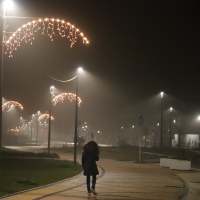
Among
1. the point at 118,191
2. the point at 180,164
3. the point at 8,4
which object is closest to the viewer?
the point at 8,4

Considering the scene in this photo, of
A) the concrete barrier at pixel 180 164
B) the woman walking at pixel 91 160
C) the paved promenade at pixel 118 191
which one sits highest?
the woman walking at pixel 91 160

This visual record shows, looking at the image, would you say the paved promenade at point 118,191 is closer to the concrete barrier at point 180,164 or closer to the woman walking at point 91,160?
the woman walking at point 91,160

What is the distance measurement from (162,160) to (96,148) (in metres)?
19.4

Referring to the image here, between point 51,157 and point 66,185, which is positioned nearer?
point 66,185

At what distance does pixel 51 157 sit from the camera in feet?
135

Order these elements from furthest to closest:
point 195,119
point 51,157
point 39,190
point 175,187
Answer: point 195,119 → point 51,157 → point 175,187 → point 39,190

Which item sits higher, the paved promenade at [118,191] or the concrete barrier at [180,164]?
the concrete barrier at [180,164]

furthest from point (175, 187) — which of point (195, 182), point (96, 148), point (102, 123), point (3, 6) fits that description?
point (102, 123)

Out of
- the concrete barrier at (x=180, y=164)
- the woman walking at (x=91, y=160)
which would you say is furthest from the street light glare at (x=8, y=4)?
the concrete barrier at (x=180, y=164)

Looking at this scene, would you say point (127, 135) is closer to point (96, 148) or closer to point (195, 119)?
point (195, 119)

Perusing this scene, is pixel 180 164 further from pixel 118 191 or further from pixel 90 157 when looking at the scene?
pixel 90 157

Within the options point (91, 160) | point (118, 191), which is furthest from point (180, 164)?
point (91, 160)

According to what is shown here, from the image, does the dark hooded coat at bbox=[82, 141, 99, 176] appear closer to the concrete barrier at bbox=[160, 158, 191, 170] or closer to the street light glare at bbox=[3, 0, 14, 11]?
the street light glare at bbox=[3, 0, 14, 11]

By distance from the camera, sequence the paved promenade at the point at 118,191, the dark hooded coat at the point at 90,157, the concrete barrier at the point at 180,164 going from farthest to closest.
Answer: the concrete barrier at the point at 180,164 < the dark hooded coat at the point at 90,157 < the paved promenade at the point at 118,191
